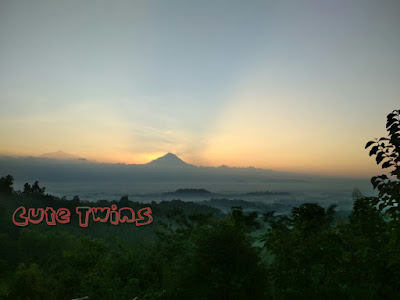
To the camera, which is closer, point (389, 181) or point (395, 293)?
point (389, 181)

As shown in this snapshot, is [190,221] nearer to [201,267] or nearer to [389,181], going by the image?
[201,267]

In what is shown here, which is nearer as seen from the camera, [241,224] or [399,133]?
[399,133]

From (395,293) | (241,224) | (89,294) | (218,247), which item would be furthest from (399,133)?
(89,294)

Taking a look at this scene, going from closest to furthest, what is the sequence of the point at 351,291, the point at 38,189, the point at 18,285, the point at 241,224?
the point at 351,291, the point at 241,224, the point at 18,285, the point at 38,189

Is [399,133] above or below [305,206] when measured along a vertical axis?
above

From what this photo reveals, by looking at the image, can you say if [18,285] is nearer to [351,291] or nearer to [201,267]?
[201,267]

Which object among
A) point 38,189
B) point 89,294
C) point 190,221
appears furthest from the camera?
point 38,189

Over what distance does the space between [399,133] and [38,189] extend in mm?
59169

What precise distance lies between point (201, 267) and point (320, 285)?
7.24ft

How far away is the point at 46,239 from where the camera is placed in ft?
111

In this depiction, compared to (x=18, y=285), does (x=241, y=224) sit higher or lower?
higher

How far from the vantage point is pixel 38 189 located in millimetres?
53500

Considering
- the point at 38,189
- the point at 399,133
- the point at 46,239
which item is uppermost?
the point at 399,133

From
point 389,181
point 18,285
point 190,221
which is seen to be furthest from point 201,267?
point 18,285
